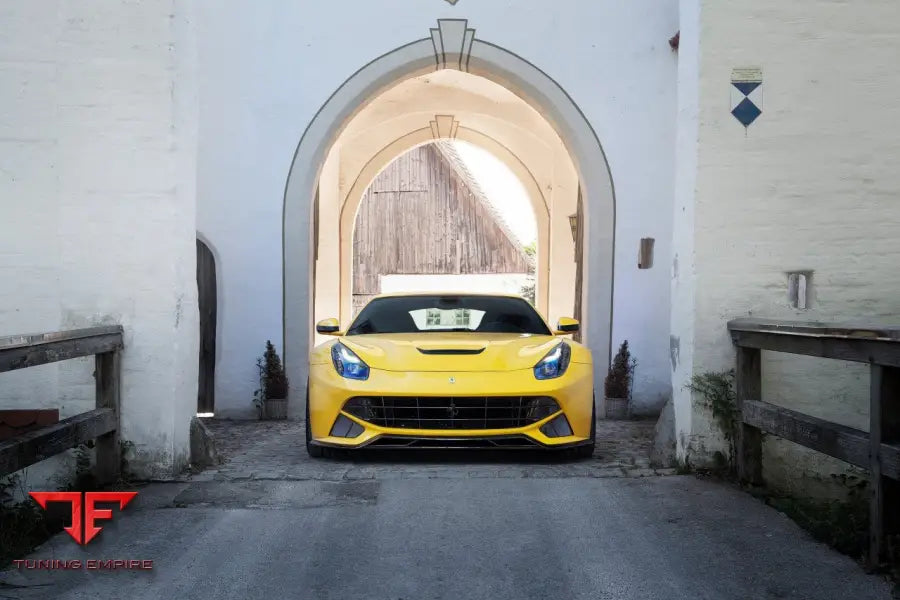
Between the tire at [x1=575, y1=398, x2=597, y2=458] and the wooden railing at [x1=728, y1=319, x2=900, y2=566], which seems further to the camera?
the tire at [x1=575, y1=398, x2=597, y2=458]

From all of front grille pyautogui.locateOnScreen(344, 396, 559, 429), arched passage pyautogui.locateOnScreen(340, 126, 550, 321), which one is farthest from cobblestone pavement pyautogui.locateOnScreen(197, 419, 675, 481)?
arched passage pyautogui.locateOnScreen(340, 126, 550, 321)

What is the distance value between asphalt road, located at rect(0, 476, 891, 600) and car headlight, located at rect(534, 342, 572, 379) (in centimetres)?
100

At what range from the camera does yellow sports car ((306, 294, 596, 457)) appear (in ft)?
20.4

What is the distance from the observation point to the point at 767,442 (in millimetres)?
5492

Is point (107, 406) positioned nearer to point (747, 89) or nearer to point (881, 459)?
point (881, 459)

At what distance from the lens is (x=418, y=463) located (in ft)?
20.9

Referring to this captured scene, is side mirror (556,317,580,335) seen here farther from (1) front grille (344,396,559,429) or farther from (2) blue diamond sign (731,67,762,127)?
(2) blue diamond sign (731,67,762,127)

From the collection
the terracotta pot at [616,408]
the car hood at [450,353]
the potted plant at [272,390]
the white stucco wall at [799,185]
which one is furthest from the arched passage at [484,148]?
the white stucco wall at [799,185]

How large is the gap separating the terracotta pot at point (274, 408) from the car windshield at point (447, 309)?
91.0 inches

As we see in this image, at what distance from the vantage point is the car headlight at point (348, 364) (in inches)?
250

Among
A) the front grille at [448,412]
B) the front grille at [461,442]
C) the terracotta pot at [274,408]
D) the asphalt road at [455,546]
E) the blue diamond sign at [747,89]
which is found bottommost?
the terracotta pot at [274,408]

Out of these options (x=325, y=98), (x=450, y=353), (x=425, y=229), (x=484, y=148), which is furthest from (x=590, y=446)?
(x=425, y=229)

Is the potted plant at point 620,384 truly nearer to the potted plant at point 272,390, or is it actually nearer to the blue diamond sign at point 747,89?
the potted plant at point 272,390

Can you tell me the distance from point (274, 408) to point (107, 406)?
165 inches
